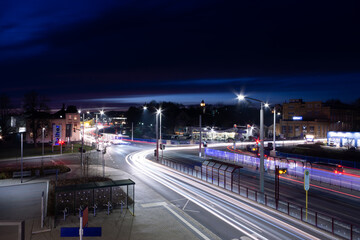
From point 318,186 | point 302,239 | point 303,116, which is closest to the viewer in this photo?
point 302,239

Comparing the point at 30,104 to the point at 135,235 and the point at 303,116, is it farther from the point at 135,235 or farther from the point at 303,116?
the point at 303,116

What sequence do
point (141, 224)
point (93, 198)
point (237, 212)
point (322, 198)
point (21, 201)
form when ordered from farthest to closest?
point (322, 198) → point (21, 201) → point (237, 212) → point (93, 198) → point (141, 224)

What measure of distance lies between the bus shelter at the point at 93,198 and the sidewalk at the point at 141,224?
625 millimetres

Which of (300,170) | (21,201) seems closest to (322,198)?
(300,170)

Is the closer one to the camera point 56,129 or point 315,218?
point 315,218

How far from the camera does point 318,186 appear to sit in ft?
79.9

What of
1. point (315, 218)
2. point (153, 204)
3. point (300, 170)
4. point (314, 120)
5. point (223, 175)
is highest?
point (314, 120)

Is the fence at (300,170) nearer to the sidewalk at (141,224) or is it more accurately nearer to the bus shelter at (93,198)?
the sidewalk at (141,224)

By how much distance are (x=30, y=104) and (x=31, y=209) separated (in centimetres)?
5254

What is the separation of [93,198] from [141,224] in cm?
381

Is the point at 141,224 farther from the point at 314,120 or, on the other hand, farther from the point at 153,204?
the point at 314,120

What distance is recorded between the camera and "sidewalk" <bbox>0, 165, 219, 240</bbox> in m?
13.1

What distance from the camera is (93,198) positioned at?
16500mm

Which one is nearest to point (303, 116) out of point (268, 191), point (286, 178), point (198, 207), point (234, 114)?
point (234, 114)
